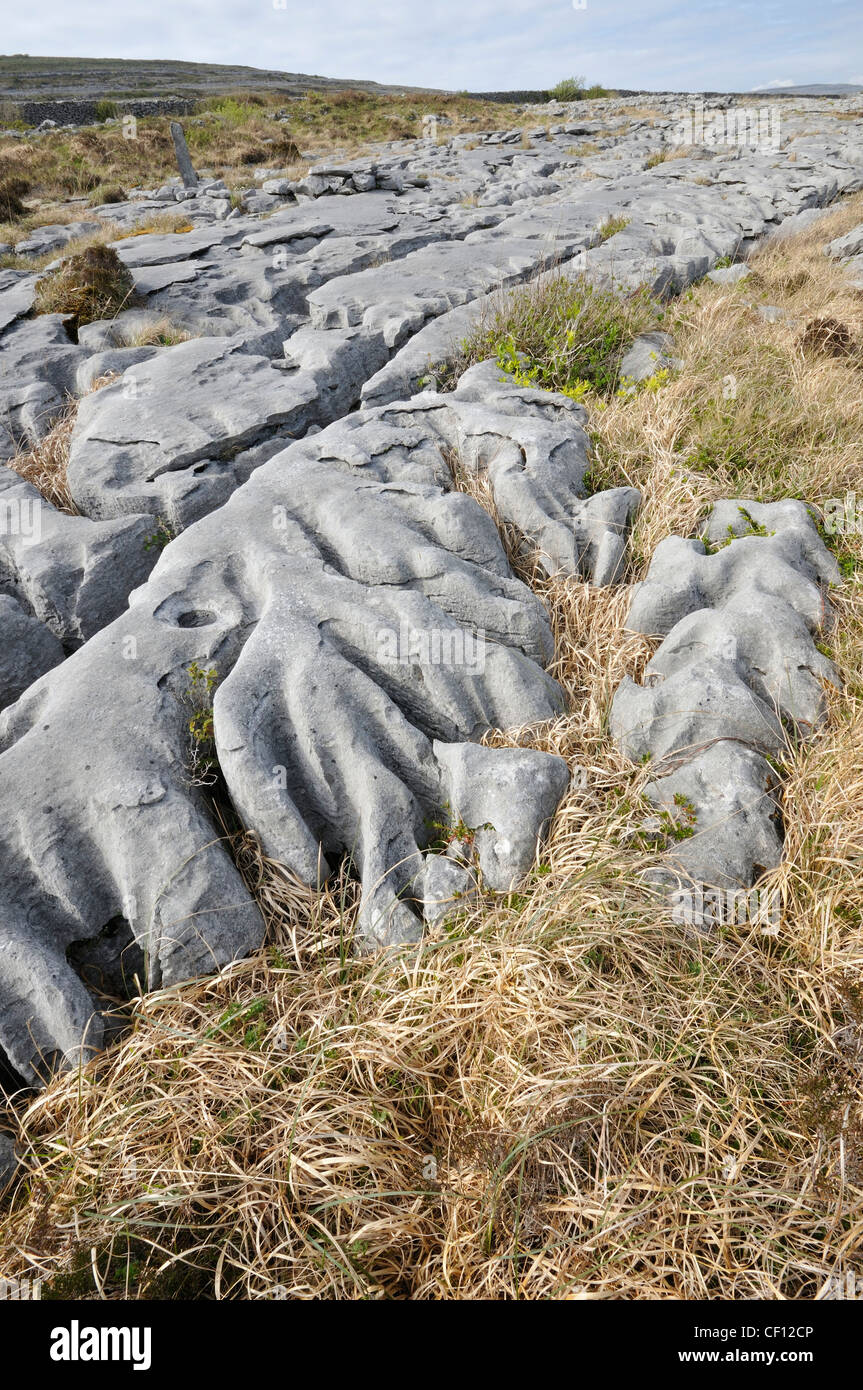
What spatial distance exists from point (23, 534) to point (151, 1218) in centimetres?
437

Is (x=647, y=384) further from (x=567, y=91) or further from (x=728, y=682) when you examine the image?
(x=567, y=91)

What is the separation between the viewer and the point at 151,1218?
8.00ft

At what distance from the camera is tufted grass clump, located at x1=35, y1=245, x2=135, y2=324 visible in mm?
9039

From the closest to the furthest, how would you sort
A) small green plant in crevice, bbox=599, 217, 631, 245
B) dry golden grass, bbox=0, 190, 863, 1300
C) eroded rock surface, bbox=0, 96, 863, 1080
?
dry golden grass, bbox=0, 190, 863, 1300, eroded rock surface, bbox=0, 96, 863, 1080, small green plant in crevice, bbox=599, 217, 631, 245

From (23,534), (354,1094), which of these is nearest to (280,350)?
(23,534)

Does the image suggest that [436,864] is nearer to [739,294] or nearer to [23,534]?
[23,534]

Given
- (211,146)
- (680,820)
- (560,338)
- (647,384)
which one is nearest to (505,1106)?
(680,820)

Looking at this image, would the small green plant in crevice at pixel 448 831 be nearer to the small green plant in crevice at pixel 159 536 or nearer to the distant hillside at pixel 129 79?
the small green plant in crevice at pixel 159 536

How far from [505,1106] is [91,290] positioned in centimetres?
1039

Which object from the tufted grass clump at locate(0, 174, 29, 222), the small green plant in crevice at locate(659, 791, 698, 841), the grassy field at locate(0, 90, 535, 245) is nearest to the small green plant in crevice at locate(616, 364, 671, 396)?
the small green plant in crevice at locate(659, 791, 698, 841)

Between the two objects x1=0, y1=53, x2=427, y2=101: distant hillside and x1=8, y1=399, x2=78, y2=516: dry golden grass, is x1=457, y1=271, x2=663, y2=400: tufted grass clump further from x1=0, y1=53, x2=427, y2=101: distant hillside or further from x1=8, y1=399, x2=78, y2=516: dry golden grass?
x1=0, y1=53, x2=427, y2=101: distant hillside

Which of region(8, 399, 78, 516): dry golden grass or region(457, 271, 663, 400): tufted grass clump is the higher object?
region(457, 271, 663, 400): tufted grass clump

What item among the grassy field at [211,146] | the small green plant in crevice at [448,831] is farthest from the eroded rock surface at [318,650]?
the grassy field at [211,146]

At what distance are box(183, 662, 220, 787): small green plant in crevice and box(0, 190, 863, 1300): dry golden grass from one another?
0.45 meters
